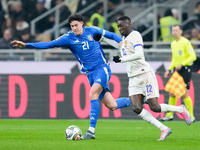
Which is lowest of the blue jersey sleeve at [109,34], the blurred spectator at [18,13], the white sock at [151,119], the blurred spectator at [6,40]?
the white sock at [151,119]

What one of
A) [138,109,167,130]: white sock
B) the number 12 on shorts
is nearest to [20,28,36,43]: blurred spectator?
the number 12 on shorts

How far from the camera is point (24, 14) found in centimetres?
1811

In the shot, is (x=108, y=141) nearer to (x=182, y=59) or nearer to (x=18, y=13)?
(x=182, y=59)

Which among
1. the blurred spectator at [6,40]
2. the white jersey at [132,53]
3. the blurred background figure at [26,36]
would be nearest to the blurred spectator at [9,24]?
the blurred background figure at [26,36]

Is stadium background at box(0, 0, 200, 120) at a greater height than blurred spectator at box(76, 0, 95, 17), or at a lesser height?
lesser

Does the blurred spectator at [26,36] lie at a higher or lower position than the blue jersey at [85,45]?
higher

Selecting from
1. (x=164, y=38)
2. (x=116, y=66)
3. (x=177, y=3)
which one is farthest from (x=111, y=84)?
(x=177, y=3)

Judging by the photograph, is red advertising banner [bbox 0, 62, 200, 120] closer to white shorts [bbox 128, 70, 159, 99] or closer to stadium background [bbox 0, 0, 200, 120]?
stadium background [bbox 0, 0, 200, 120]

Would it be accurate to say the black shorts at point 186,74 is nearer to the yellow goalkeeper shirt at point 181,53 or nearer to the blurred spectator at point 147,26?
the yellow goalkeeper shirt at point 181,53

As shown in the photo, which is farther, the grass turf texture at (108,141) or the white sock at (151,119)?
the white sock at (151,119)

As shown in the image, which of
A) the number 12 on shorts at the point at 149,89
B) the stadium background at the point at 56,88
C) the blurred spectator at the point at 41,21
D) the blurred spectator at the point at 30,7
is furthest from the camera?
the blurred spectator at the point at 30,7

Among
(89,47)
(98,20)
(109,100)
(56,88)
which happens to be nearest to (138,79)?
(109,100)

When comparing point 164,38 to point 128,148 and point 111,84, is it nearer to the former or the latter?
point 111,84

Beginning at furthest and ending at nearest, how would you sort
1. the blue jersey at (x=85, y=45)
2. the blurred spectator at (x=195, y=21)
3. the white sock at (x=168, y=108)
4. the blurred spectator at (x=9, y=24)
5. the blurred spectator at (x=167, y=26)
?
the blurred spectator at (x=9, y=24) < the blurred spectator at (x=195, y=21) < the blurred spectator at (x=167, y=26) < the blue jersey at (x=85, y=45) < the white sock at (x=168, y=108)
